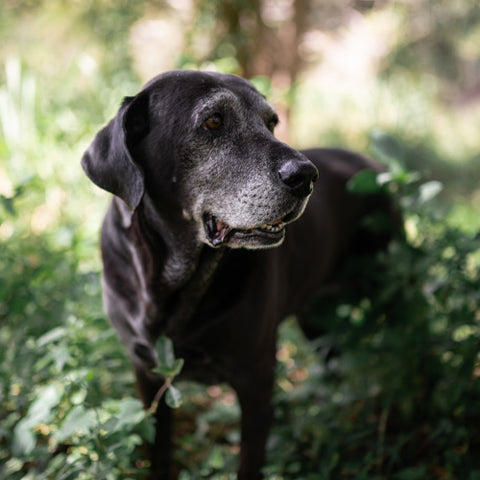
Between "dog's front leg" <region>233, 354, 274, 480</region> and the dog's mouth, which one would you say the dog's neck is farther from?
"dog's front leg" <region>233, 354, 274, 480</region>

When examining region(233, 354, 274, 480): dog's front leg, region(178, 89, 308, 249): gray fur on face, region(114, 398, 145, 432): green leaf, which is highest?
region(178, 89, 308, 249): gray fur on face

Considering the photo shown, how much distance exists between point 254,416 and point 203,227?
78 centimetres

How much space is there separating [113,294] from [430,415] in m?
1.55

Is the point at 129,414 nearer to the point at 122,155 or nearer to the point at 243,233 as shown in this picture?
the point at 243,233

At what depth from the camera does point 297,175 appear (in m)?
1.54

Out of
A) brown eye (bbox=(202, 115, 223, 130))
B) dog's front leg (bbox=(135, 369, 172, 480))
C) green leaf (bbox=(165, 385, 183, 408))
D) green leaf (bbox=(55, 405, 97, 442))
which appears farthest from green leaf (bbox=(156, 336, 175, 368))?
brown eye (bbox=(202, 115, 223, 130))

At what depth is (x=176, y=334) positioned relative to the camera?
5.90ft

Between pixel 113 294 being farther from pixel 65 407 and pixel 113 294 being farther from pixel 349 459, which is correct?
pixel 349 459

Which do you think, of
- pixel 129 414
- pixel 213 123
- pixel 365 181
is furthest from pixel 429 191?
pixel 129 414

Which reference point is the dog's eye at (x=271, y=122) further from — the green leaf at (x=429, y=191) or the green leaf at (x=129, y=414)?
the green leaf at (x=129, y=414)

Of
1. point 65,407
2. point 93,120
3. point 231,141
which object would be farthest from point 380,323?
point 93,120

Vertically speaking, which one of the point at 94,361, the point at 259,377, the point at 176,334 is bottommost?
the point at 94,361

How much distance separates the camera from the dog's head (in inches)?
62.5

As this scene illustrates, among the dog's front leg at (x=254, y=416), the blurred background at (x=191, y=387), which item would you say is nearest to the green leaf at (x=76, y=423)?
the blurred background at (x=191, y=387)
